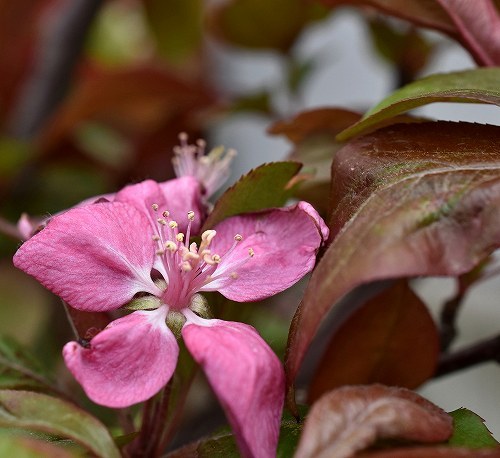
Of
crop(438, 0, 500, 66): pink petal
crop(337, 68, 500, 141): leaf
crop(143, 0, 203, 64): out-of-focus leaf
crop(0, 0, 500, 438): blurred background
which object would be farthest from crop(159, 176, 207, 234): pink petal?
crop(143, 0, 203, 64): out-of-focus leaf

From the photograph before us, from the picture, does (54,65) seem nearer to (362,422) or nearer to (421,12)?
(421,12)

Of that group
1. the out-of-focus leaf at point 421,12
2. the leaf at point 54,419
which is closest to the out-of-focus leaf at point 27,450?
the leaf at point 54,419

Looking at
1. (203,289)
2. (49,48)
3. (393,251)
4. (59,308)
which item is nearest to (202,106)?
(49,48)

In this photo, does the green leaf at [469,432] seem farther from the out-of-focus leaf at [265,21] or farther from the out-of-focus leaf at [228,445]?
the out-of-focus leaf at [265,21]

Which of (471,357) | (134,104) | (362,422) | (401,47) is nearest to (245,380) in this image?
(362,422)

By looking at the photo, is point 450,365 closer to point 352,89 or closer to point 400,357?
point 400,357

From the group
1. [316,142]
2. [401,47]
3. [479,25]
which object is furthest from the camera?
[401,47]
